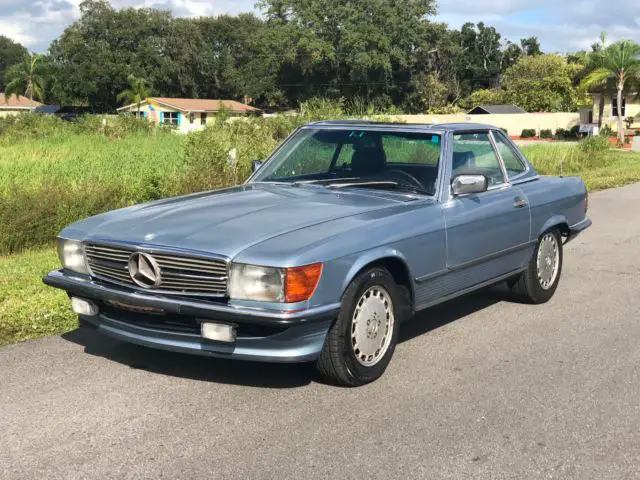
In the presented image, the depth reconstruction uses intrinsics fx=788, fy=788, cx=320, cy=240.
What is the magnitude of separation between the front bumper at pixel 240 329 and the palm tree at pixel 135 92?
7036cm

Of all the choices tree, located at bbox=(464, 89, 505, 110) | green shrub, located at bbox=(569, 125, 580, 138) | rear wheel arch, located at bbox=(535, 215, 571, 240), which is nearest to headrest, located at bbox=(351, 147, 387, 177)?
rear wheel arch, located at bbox=(535, 215, 571, 240)

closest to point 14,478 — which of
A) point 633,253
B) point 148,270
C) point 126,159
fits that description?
point 148,270

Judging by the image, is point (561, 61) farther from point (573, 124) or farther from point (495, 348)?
point (495, 348)

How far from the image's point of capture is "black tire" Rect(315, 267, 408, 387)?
4.56m

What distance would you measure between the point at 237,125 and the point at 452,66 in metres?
72.7

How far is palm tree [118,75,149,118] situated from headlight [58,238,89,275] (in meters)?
69.6

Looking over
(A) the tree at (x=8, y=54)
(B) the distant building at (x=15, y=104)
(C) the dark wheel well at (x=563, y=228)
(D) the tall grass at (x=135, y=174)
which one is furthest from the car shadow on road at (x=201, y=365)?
(A) the tree at (x=8, y=54)

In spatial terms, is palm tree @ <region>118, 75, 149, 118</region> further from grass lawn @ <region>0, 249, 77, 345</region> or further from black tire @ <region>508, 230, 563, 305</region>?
black tire @ <region>508, 230, 563, 305</region>

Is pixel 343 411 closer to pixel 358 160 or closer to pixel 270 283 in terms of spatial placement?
pixel 270 283

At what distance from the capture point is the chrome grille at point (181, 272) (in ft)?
14.2

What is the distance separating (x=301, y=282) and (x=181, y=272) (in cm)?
70

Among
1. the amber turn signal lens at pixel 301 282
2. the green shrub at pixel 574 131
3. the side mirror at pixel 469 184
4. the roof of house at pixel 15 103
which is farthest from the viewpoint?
the roof of house at pixel 15 103

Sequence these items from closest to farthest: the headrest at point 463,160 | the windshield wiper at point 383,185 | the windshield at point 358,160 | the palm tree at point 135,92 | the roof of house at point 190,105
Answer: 1. the windshield wiper at point 383,185
2. the windshield at point 358,160
3. the headrest at point 463,160
4. the roof of house at point 190,105
5. the palm tree at point 135,92

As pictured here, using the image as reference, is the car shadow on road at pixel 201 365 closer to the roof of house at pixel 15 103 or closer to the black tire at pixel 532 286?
the black tire at pixel 532 286
